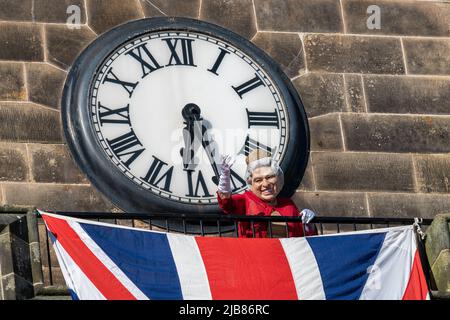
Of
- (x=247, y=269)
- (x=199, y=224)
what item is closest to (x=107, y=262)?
(x=247, y=269)

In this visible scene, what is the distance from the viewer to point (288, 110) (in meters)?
21.7

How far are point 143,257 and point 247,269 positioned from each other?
0.75 metres

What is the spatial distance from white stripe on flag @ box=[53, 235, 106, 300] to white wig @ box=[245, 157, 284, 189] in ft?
5.81

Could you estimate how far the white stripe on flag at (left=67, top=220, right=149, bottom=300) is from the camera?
18.8 m

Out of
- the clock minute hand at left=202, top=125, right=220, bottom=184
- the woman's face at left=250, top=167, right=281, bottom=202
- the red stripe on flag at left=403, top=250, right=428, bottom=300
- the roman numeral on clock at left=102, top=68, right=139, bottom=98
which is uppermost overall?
the roman numeral on clock at left=102, top=68, right=139, bottom=98

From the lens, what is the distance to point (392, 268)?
64.3 feet

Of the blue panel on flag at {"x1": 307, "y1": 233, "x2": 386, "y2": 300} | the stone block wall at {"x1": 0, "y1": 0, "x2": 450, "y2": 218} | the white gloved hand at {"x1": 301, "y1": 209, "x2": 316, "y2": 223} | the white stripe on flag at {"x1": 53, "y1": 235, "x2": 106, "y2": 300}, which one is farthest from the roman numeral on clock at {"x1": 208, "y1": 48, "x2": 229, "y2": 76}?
the white stripe on flag at {"x1": 53, "y1": 235, "x2": 106, "y2": 300}

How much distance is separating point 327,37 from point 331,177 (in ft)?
4.75

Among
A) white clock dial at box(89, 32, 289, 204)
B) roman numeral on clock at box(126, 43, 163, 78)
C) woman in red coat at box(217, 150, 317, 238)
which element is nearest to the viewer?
woman in red coat at box(217, 150, 317, 238)

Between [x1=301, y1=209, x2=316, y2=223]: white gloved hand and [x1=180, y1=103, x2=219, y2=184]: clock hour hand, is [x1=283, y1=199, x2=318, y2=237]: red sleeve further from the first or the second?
[x1=180, y1=103, x2=219, y2=184]: clock hour hand

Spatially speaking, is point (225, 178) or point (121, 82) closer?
point (225, 178)

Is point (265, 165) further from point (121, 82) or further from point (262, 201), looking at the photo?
point (121, 82)

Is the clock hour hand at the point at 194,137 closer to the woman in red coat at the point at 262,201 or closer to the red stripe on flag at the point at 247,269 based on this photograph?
the woman in red coat at the point at 262,201
